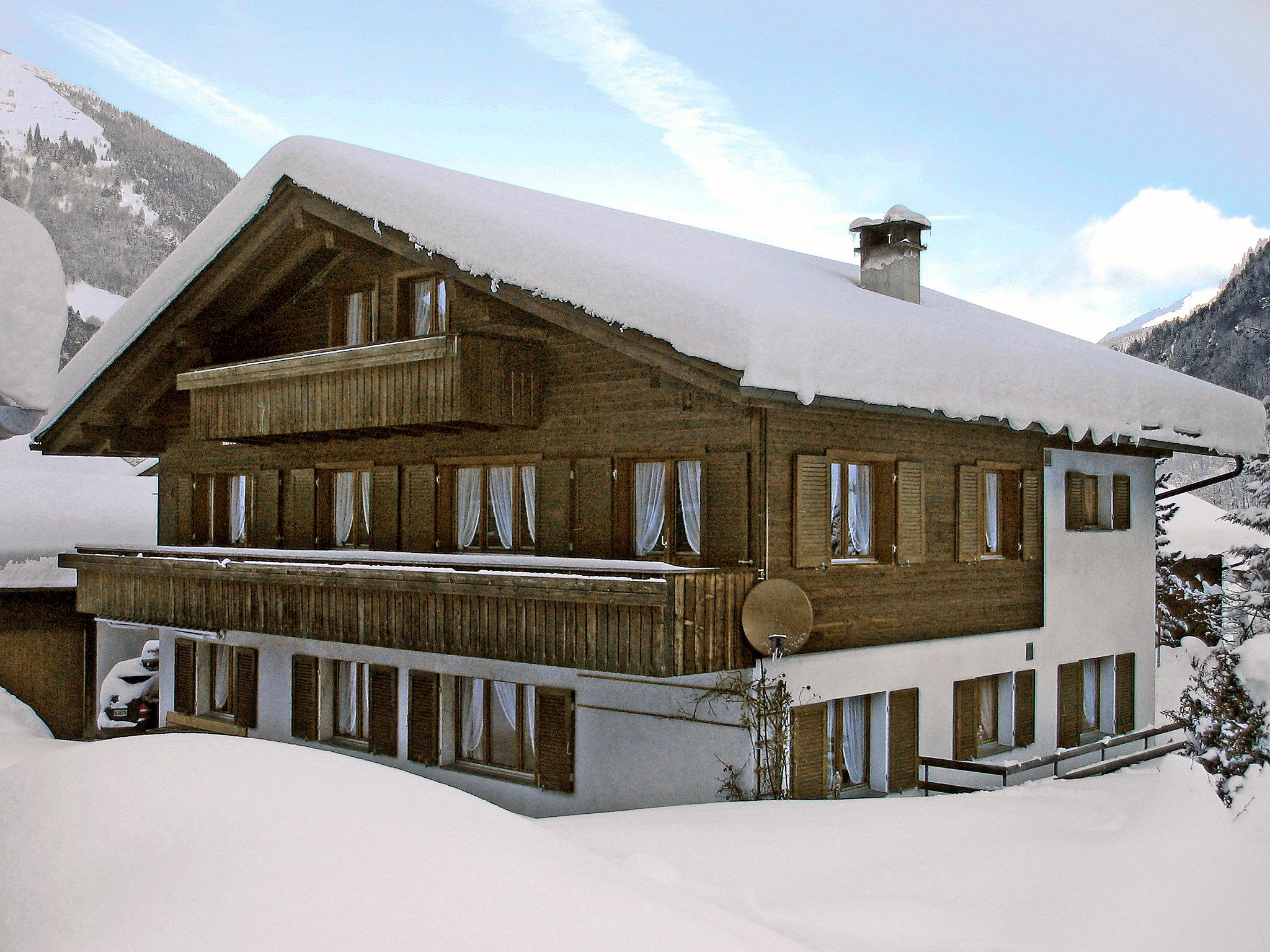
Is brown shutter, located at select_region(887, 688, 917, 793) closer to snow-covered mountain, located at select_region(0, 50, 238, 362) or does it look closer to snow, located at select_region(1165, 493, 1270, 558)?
snow, located at select_region(1165, 493, 1270, 558)

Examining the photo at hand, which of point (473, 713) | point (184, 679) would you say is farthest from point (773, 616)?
point (184, 679)

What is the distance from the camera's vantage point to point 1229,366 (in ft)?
208

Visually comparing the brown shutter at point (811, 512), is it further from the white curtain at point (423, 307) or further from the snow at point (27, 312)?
the snow at point (27, 312)

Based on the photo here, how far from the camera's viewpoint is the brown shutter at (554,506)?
14547mm

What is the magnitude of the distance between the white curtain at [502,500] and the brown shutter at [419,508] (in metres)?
1.06

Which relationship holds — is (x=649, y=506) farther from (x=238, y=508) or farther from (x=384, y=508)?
(x=238, y=508)

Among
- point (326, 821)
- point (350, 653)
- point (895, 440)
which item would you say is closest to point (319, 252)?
point (350, 653)

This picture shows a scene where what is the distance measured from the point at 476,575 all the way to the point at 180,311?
832cm

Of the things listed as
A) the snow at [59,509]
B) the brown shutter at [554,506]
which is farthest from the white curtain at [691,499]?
the snow at [59,509]

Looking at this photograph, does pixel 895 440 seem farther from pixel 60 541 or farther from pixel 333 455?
pixel 60 541

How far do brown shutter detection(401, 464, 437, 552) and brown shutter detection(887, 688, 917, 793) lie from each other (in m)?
6.53

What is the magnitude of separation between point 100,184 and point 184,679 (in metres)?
121

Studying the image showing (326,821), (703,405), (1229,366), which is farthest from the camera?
(1229,366)

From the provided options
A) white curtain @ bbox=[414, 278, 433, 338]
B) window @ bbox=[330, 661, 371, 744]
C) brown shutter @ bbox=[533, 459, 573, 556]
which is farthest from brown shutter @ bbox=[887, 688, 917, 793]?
white curtain @ bbox=[414, 278, 433, 338]
